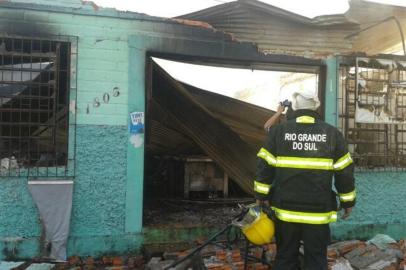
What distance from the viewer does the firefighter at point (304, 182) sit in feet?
12.7

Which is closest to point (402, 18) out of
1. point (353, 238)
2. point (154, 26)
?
point (353, 238)

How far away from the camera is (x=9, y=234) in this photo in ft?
16.8

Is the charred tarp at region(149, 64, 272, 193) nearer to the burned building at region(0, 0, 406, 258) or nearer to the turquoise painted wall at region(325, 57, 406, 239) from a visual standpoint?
the burned building at region(0, 0, 406, 258)

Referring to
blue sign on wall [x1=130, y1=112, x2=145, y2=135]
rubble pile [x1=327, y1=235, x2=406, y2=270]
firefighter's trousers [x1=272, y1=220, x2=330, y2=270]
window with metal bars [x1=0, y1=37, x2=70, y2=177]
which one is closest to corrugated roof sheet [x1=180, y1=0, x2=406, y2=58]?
blue sign on wall [x1=130, y1=112, x2=145, y2=135]

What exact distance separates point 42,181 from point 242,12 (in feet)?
11.3

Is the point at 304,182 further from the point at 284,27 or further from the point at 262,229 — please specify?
the point at 284,27

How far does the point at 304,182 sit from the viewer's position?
3883 millimetres

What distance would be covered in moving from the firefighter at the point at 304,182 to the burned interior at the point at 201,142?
2.05 meters

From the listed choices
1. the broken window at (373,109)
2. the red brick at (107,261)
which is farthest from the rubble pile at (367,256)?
the red brick at (107,261)

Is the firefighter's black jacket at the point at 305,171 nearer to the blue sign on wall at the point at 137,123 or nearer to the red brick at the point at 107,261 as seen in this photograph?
the blue sign on wall at the point at 137,123

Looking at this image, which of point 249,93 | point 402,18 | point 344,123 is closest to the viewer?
point 344,123

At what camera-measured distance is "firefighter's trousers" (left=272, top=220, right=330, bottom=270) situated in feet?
12.6

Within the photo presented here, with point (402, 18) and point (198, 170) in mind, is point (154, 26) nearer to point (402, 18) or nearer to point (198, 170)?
point (198, 170)

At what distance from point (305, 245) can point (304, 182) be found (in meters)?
0.57
